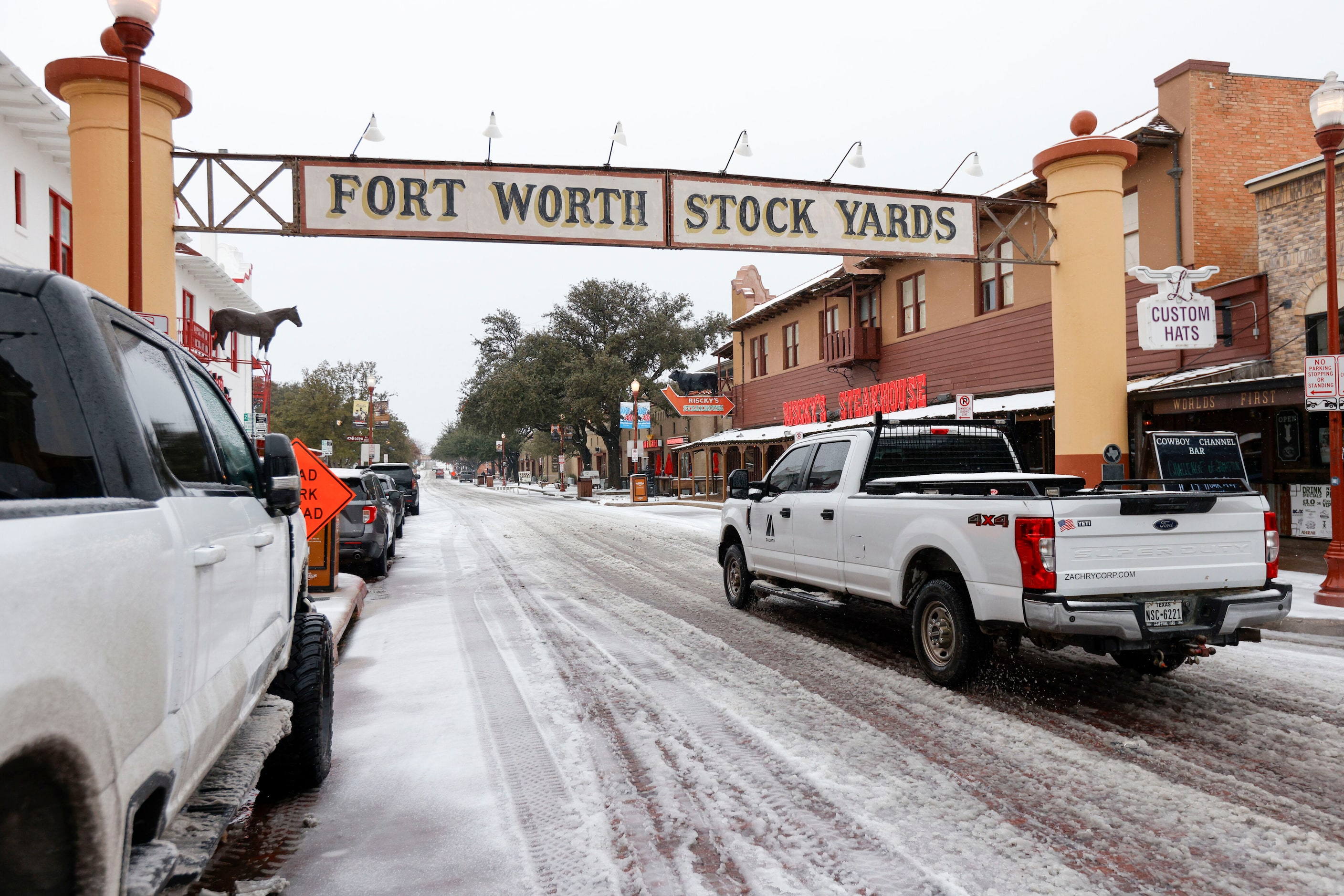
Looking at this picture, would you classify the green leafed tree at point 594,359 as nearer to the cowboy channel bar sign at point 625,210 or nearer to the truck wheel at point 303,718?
the cowboy channel bar sign at point 625,210

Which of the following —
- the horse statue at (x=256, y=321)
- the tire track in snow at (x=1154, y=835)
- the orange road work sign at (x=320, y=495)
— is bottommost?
the tire track in snow at (x=1154, y=835)

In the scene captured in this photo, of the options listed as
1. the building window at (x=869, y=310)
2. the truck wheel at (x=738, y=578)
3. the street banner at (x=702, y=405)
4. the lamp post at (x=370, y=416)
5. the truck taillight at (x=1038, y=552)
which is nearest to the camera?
the truck taillight at (x=1038, y=552)

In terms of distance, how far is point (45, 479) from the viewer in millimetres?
2094

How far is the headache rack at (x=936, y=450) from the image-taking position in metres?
7.99

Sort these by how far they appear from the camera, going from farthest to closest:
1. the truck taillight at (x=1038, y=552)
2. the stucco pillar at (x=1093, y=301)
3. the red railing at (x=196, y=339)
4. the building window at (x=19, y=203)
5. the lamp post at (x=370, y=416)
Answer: the lamp post at (x=370, y=416), the red railing at (x=196, y=339), the building window at (x=19, y=203), the stucco pillar at (x=1093, y=301), the truck taillight at (x=1038, y=552)

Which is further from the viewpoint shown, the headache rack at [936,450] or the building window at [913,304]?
the building window at [913,304]

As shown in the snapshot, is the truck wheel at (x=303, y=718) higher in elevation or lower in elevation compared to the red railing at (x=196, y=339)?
lower

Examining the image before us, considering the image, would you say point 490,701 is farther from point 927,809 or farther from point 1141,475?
point 1141,475

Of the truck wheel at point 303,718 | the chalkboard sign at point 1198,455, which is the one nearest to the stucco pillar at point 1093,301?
the chalkboard sign at point 1198,455

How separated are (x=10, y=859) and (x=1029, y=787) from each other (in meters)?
4.10

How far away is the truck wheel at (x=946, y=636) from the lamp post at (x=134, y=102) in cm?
837

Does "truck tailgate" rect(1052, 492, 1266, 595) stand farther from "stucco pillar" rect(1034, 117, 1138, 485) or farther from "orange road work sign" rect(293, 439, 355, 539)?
"stucco pillar" rect(1034, 117, 1138, 485)

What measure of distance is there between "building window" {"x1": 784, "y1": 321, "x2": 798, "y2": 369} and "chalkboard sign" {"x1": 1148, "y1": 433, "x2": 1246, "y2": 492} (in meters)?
20.0

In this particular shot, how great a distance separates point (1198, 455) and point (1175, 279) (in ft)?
10.7
